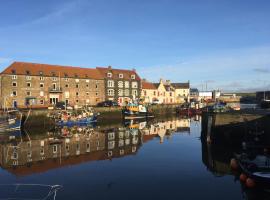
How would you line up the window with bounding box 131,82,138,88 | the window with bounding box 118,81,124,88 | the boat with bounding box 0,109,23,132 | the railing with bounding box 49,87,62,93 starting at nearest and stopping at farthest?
the boat with bounding box 0,109,23,132 → the railing with bounding box 49,87,62,93 → the window with bounding box 118,81,124,88 → the window with bounding box 131,82,138,88

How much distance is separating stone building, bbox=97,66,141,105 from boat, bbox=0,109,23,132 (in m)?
32.1

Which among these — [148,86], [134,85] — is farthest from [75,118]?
[148,86]

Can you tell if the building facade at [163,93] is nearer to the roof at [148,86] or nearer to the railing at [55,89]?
the roof at [148,86]

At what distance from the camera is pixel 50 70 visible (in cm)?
6675

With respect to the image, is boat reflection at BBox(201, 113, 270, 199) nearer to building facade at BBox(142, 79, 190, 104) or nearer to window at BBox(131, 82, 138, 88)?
window at BBox(131, 82, 138, 88)

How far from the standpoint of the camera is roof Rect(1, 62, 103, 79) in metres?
61.3

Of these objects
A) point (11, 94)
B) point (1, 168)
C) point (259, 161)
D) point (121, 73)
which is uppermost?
point (121, 73)

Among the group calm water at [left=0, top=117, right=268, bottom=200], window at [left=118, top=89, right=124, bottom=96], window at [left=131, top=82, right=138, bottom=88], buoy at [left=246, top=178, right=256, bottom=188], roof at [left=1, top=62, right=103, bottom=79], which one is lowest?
calm water at [left=0, top=117, right=268, bottom=200]


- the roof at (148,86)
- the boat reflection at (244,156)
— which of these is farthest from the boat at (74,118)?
the roof at (148,86)

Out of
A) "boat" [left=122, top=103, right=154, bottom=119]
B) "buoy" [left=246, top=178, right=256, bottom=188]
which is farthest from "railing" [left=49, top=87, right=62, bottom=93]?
"buoy" [left=246, top=178, right=256, bottom=188]

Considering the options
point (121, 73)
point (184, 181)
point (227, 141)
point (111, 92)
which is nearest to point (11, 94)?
point (111, 92)

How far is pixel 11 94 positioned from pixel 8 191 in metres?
46.1

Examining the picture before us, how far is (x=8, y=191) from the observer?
53.9 feet

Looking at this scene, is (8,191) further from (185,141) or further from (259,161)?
(185,141)
